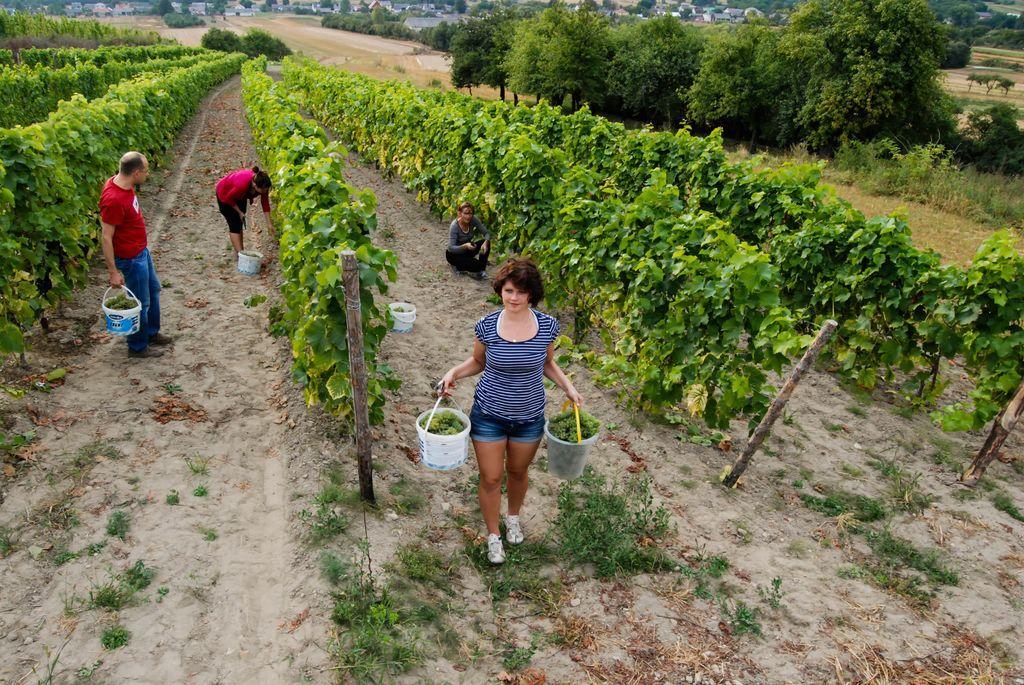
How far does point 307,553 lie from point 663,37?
151 ft

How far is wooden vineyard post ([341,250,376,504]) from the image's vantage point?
12.7ft

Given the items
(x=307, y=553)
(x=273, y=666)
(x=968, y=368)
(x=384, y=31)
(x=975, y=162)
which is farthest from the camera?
(x=384, y=31)

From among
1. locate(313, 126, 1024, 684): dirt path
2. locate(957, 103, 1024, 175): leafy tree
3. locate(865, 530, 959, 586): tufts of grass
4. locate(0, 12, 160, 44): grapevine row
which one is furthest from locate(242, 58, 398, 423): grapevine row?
locate(0, 12, 160, 44): grapevine row

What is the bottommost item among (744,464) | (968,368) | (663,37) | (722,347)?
(744,464)

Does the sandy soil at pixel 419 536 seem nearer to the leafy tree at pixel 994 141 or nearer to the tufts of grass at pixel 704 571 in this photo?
the tufts of grass at pixel 704 571

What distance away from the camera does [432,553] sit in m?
4.29

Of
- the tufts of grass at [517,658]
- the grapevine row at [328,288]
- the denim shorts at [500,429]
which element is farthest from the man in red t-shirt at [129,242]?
the tufts of grass at [517,658]

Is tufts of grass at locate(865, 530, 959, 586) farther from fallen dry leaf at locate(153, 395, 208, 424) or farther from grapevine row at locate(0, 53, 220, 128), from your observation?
grapevine row at locate(0, 53, 220, 128)

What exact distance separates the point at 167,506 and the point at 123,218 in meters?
2.64

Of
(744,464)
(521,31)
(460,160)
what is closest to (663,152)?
(460,160)

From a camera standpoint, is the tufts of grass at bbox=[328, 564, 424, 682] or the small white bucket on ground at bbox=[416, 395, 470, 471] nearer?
the tufts of grass at bbox=[328, 564, 424, 682]

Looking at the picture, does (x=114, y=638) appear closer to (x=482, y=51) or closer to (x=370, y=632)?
(x=370, y=632)

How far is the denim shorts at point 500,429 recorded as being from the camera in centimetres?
382

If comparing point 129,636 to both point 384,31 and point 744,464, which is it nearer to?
point 744,464
